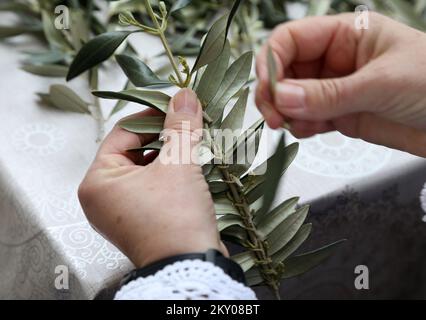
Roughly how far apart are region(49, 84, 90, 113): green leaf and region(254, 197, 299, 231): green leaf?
31 centimetres

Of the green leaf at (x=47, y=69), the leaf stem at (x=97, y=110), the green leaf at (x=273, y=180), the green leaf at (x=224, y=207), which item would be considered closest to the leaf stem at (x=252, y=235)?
the green leaf at (x=224, y=207)

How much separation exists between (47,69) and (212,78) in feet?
1.08

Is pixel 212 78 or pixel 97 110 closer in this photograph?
pixel 212 78

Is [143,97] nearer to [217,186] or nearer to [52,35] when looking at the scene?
[217,186]

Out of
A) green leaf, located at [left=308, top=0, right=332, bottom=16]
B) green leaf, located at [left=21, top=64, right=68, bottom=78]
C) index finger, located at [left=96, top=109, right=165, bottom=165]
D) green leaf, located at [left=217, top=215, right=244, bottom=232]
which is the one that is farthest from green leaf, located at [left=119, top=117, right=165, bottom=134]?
green leaf, located at [left=308, top=0, right=332, bottom=16]

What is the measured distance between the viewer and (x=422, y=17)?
86 centimetres

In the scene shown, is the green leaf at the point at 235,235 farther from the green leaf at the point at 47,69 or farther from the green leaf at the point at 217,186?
the green leaf at the point at 47,69

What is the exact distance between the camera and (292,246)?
0.61m

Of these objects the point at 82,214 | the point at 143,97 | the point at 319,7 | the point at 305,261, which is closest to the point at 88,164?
the point at 82,214

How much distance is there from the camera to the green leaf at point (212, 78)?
0.60 metres

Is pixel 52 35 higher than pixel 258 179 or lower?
higher

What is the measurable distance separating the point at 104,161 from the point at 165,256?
5.1 inches

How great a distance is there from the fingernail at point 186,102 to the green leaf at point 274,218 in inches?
5.1

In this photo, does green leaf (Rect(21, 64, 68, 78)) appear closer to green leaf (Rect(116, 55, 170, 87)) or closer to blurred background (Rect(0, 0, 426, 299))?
blurred background (Rect(0, 0, 426, 299))
